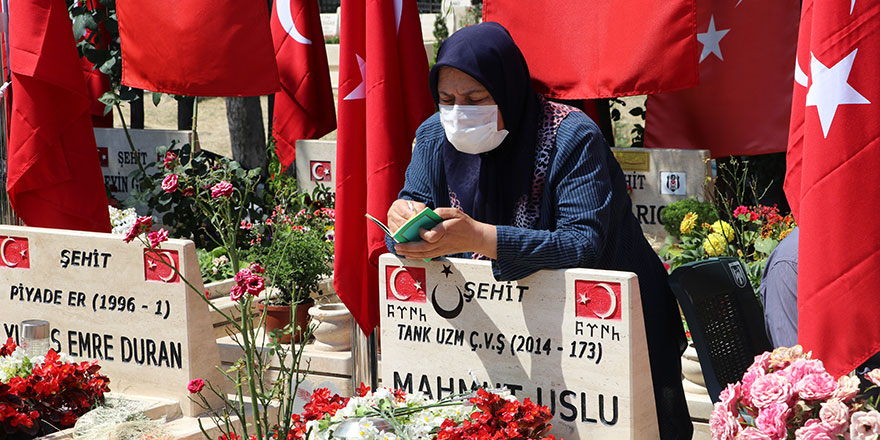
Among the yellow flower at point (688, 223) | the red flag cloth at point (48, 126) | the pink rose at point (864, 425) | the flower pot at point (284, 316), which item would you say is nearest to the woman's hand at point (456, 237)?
the pink rose at point (864, 425)

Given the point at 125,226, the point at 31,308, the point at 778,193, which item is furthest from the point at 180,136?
the point at 778,193

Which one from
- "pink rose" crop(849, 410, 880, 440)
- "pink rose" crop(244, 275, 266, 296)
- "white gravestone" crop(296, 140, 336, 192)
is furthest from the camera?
"white gravestone" crop(296, 140, 336, 192)

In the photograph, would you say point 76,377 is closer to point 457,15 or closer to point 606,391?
point 606,391

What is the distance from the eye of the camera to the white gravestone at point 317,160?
590 centimetres

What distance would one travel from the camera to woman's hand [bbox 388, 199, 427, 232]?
277 centimetres

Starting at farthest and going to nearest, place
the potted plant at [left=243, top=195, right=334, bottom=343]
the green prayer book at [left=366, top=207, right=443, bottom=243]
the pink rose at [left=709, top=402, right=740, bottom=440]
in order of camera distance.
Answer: the potted plant at [left=243, top=195, right=334, bottom=343]
the green prayer book at [left=366, top=207, right=443, bottom=243]
the pink rose at [left=709, top=402, right=740, bottom=440]

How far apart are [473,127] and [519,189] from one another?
0.21 m

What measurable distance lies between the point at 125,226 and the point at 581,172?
3970mm

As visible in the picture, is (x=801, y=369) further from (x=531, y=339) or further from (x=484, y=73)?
(x=484, y=73)

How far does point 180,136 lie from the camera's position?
21.5ft

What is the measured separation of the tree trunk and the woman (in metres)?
4.92

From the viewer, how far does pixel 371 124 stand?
3.54 metres

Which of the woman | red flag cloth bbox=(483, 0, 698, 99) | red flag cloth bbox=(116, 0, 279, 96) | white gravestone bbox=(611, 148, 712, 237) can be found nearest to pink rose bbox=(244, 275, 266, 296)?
the woman

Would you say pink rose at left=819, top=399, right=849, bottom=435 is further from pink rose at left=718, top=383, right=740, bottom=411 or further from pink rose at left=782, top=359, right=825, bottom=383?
pink rose at left=718, top=383, right=740, bottom=411
